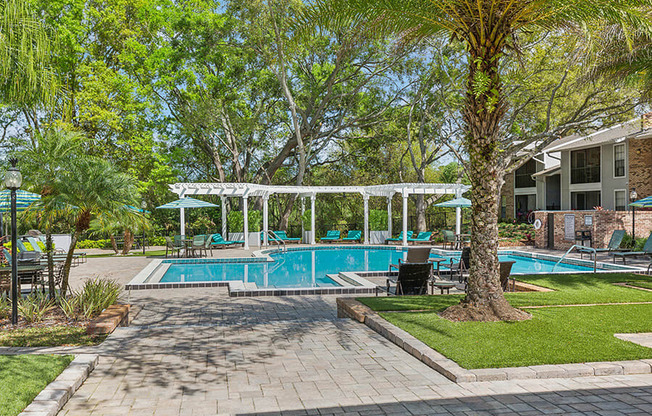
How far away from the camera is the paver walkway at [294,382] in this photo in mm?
4297

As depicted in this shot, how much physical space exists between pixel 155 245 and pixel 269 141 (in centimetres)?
996

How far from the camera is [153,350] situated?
6.15 meters

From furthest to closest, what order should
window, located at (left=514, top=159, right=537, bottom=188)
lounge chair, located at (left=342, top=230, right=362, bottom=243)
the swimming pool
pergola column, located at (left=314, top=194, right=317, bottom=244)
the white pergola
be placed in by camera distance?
window, located at (left=514, top=159, right=537, bottom=188), lounge chair, located at (left=342, top=230, right=362, bottom=243), pergola column, located at (left=314, top=194, right=317, bottom=244), the white pergola, the swimming pool

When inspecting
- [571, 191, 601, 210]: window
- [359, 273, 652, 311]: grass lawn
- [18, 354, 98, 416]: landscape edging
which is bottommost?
[18, 354, 98, 416]: landscape edging

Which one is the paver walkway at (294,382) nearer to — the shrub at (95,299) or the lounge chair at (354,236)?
the shrub at (95,299)

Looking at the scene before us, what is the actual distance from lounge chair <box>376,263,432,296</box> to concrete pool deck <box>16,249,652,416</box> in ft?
6.30

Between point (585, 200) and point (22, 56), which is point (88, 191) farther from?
point (585, 200)

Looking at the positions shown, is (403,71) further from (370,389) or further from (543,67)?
(370,389)

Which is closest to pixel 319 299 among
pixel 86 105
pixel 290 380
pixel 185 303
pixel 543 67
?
pixel 185 303

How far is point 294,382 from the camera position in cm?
498

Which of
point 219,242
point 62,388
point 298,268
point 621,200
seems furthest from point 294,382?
point 621,200

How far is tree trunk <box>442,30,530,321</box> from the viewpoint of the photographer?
7039mm

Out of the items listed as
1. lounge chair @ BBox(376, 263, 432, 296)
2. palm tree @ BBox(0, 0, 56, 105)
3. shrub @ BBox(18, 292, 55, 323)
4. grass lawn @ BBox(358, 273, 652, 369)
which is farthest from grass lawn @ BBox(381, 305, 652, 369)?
palm tree @ BBox(0, 0, 56, 105)

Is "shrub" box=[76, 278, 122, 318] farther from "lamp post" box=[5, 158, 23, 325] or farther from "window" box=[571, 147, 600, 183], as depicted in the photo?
"window" box=[571, 147, 600, 183]
